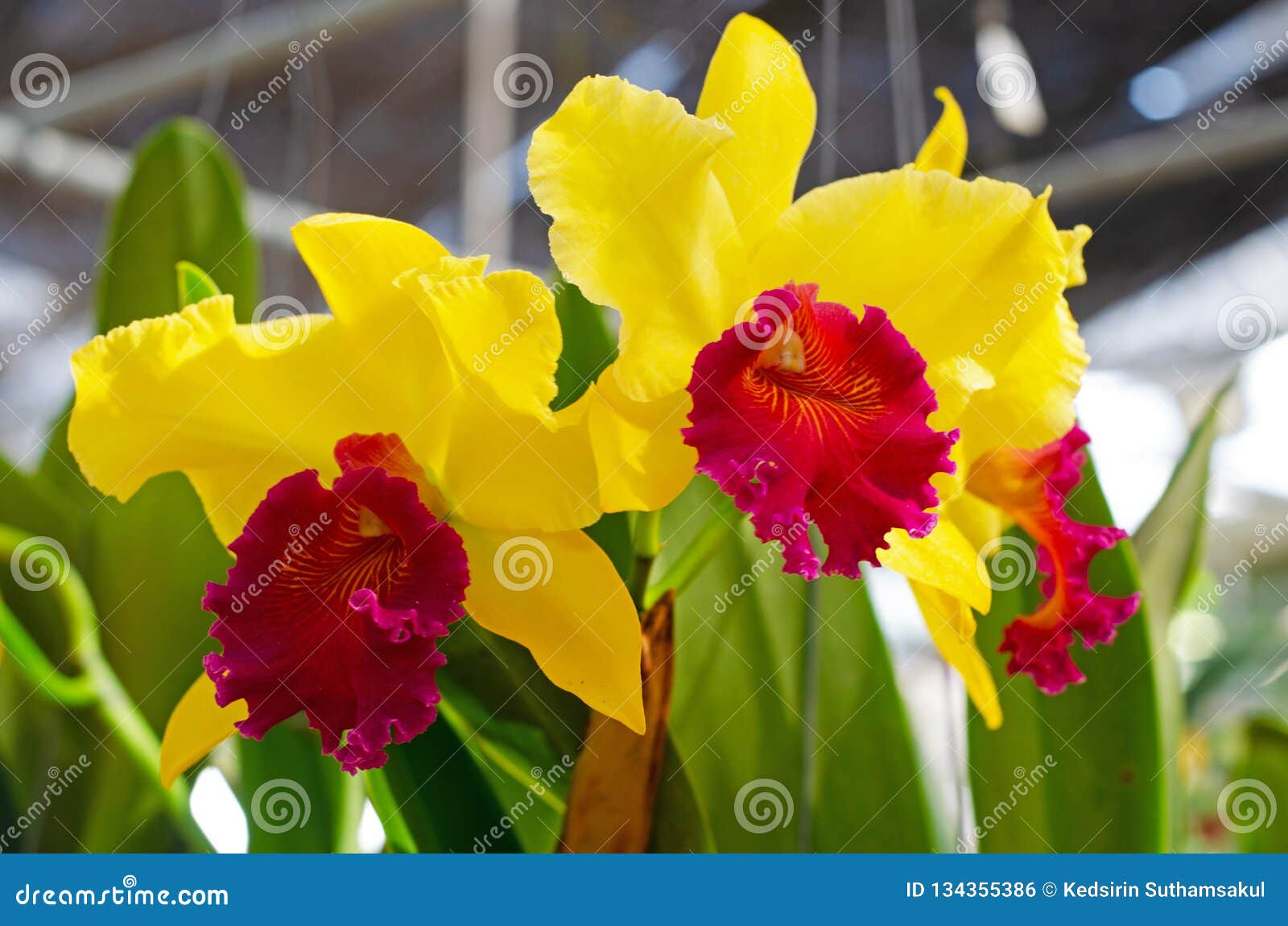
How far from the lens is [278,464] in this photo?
18.4 inches

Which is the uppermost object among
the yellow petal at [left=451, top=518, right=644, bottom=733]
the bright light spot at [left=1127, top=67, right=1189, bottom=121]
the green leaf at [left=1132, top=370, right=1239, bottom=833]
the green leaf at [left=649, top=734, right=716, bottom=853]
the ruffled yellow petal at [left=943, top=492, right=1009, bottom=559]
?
the bright light spot at [left=1127, top=67, right=1189, bottom=121]

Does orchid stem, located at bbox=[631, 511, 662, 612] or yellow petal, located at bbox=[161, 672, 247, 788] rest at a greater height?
orchid stem, located at bbox=[631, 511, 662, 612]

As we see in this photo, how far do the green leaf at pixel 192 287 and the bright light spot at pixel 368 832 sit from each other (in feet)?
1.12

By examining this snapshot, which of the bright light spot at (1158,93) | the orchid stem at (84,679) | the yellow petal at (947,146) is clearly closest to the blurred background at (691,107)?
the bright light spot at (1158,93)

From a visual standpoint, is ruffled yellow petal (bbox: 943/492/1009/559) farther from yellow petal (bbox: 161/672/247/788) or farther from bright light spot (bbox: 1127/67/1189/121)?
bright light spot (bbox: 1127/67/1189/121)

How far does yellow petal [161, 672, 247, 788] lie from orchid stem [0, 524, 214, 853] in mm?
66

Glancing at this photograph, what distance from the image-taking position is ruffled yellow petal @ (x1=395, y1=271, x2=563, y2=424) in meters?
0.39

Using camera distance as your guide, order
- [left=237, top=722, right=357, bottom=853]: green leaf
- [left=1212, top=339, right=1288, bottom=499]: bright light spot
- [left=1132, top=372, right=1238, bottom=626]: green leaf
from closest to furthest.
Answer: [left=237, top=722, right=357, bottom=853]: green leaf, [left=1132, top=372, right=1238, bottom=626]: green leaf, [left=1212, top=339, right=1288, bottom=499]: bright light spot

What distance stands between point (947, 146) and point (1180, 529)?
1.25 ft

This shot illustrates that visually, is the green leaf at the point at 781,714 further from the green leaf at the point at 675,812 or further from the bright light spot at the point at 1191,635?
the bright light spot at the point at 1191,635

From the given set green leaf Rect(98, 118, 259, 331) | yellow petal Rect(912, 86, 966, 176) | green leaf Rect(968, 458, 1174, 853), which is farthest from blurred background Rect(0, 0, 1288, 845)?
yellow petal Rect(912, 86, 966, 176)

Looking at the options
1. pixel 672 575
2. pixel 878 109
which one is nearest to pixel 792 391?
pixel 672 575

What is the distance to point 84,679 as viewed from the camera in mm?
559

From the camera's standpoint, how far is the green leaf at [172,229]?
69 cm
